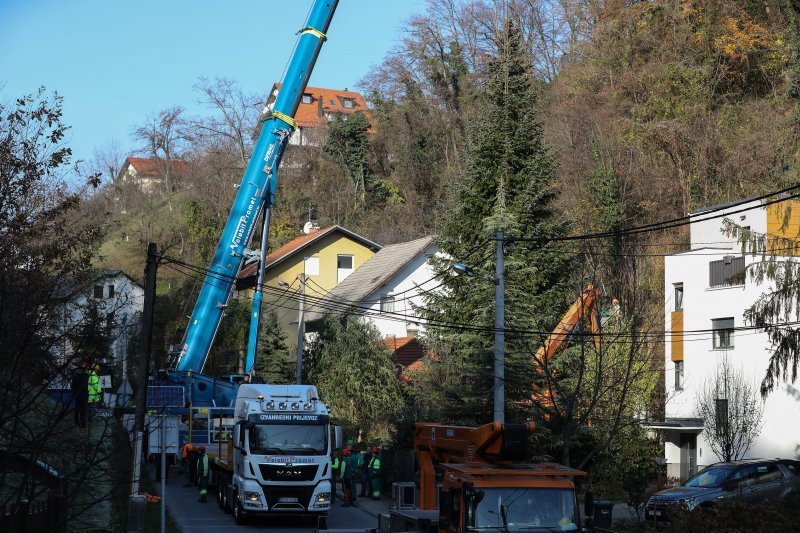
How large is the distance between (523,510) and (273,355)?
37.8 meters

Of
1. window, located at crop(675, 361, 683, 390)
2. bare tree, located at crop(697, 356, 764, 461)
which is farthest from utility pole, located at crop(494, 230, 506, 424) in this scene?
window, located at crop(675, 361, 683, 390)

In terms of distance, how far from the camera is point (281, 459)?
22.8 m

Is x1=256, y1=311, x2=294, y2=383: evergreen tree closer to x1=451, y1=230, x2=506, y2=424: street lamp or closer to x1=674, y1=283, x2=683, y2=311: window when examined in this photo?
x1=674, y1=283, x2=683, y2=311: window

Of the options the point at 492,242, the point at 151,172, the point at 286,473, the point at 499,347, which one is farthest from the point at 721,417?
the point at 151,172

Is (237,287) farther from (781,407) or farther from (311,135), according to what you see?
(311,135)

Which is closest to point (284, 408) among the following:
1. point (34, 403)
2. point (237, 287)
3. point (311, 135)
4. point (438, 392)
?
point (438, 392)

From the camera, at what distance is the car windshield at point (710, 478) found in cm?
2208

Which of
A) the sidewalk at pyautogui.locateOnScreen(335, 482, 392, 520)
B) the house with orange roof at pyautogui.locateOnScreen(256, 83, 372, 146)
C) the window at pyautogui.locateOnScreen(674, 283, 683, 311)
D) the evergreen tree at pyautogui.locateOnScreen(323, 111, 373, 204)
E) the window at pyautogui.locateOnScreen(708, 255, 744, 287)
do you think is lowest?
the sidewalk at pyautogui.locateOnScreen(335, 482, 392, 520)

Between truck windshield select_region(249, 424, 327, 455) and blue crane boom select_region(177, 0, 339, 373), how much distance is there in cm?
696

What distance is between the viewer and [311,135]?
77375 millimetres

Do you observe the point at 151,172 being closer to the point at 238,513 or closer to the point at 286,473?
the point at 238,513

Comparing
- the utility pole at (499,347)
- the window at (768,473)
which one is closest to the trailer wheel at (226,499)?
the utility pole at (499,347)

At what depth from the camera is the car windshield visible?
2208 centimetres

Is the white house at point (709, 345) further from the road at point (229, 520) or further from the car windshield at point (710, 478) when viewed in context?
the road at point (229, 520)
